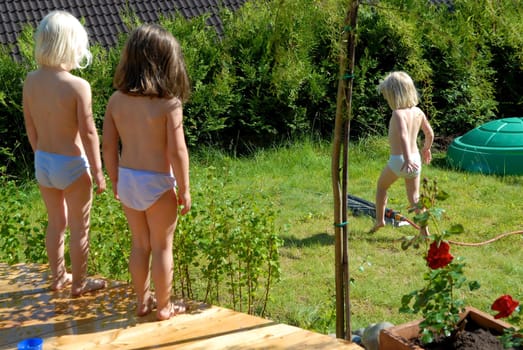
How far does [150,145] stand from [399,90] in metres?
3.56

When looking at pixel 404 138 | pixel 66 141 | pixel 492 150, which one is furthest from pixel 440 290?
pixel 492 150

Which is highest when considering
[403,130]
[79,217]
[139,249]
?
[403,130]

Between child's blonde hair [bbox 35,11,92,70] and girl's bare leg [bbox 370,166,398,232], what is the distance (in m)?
3.64

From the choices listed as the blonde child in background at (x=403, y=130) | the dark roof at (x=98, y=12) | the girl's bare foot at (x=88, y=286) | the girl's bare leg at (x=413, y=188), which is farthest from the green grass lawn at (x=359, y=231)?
the dark roof at (x=98, y=12)

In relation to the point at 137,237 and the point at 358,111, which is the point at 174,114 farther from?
the point at 358,111

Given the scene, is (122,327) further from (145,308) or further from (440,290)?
(440,290)

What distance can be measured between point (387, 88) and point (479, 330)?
11.7 feet

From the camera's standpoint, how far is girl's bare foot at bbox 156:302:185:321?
14.1 feet

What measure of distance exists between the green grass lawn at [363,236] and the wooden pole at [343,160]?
69 cm

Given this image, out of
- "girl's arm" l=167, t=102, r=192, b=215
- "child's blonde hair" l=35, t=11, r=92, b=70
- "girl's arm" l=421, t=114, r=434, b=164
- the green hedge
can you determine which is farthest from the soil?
Answer: the green hedge

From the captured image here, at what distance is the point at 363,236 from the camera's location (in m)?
7.32

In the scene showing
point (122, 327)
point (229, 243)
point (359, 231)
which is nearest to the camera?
point (122, 327)

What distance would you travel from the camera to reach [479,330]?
153 inches

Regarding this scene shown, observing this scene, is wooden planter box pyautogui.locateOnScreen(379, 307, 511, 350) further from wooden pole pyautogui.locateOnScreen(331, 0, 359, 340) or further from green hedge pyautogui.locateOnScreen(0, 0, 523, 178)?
green hedge pyautogui.locateOnScreen(0, 0, 523, 178)
